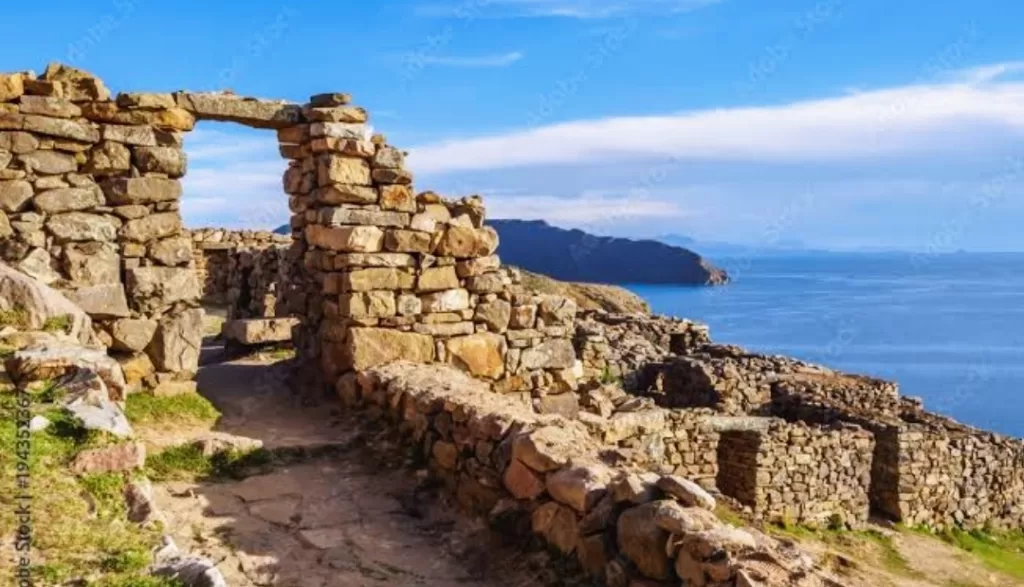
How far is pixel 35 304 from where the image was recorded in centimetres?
797

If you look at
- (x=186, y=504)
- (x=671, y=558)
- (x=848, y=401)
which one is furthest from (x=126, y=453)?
(x=848, y=401)

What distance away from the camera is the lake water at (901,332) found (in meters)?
55.9

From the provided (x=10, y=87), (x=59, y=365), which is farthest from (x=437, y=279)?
(x=10, y=87)

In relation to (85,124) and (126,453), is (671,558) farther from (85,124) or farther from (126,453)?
(85,124)

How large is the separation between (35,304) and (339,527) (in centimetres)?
327

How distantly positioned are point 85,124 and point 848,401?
17.5 metres

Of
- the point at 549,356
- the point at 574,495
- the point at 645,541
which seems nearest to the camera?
the point at 645,541

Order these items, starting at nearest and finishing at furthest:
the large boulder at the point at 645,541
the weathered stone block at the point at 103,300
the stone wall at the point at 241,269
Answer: the large boulder at the point at 645,541, the weathered stone block at the point at 103,300, the stone wall at the point at 241,269

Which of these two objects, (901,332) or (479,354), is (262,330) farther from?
(901,332)

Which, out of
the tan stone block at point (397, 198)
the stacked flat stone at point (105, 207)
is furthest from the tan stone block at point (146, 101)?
the tan stone block at point (397, 198)

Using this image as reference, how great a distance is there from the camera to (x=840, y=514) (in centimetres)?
1817

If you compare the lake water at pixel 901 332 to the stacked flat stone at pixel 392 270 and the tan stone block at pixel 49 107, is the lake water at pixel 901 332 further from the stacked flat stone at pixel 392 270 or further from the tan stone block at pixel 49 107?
the tan stone block at pixel 49 107

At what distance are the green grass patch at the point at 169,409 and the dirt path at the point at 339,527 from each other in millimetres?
305

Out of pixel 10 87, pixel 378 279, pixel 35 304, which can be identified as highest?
pixel 10 87
